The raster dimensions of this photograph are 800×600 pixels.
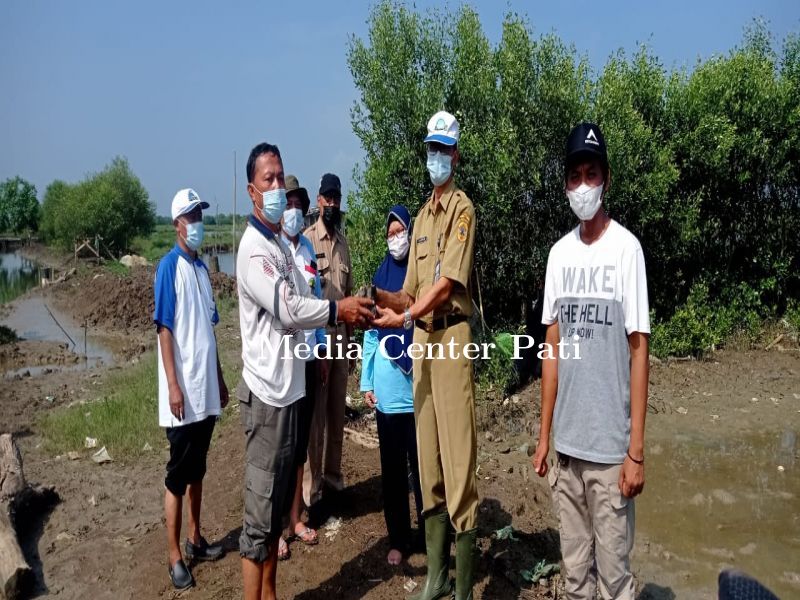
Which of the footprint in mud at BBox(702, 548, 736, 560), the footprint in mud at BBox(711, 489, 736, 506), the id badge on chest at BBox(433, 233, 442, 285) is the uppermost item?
the id badge on chest at BBox(433, 233, 442, 285)

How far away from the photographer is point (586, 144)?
8.32 feet

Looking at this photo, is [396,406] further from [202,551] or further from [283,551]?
[202,551]

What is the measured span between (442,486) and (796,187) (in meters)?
9.41

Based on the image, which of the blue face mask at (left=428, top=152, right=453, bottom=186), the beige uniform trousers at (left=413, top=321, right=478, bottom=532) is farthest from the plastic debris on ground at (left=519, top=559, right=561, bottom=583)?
the blue face mask at (left=428, top=152, right=453, bottom=186)

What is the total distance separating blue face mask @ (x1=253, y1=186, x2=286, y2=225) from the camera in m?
2.95

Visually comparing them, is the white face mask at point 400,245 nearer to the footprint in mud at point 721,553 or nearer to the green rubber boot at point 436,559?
the green rubber boot at point 436,559

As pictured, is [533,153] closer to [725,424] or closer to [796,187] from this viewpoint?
[725,424]

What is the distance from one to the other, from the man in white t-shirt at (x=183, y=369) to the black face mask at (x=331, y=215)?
1.00 m

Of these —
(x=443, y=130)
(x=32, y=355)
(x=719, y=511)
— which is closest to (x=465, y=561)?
(x=443, y=130)

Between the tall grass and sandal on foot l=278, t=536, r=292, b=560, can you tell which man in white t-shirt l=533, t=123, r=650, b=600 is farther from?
the tall grass

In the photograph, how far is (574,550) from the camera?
→ 2.61 meters

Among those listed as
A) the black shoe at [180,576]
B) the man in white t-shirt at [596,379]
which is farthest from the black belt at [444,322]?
the black shoe at [180,576]

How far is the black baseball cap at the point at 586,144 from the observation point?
8.33ft

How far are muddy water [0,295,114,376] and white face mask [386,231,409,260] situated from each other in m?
10.4
